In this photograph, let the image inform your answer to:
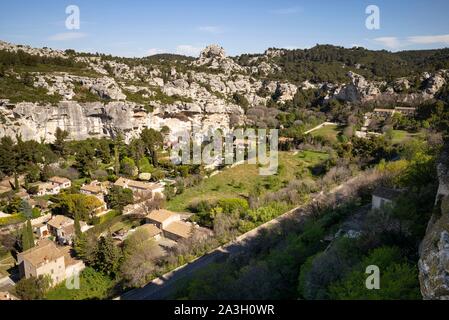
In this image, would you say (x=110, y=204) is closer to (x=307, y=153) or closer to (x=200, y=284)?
(x=200, y=284)

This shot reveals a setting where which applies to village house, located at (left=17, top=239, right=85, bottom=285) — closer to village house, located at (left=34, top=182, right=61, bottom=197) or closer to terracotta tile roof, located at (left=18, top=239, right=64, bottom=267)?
terracotta tile roof, located at (left=18, top=239, right=64, bottom=267)

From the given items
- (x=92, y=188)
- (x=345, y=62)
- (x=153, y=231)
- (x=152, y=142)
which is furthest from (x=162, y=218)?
(x=345, y=62)

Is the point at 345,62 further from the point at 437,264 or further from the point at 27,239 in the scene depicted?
the point at 437,264

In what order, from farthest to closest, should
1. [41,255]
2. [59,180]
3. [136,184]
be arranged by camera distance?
Answer: [59,180], [136,184], [41,255]

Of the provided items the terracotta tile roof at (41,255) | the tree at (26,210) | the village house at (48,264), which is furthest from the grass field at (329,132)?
the terracotta tile roof at (41,255)

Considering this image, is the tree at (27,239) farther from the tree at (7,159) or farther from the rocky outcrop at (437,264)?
the rocky outcrop at (437,264)

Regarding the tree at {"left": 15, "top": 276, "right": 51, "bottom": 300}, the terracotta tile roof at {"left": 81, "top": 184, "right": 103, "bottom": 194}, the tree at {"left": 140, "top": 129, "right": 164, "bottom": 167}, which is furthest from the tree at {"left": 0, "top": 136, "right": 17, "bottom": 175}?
the tree at {"left": 15, "top": 276, "right": 51, "bottom": 300}
